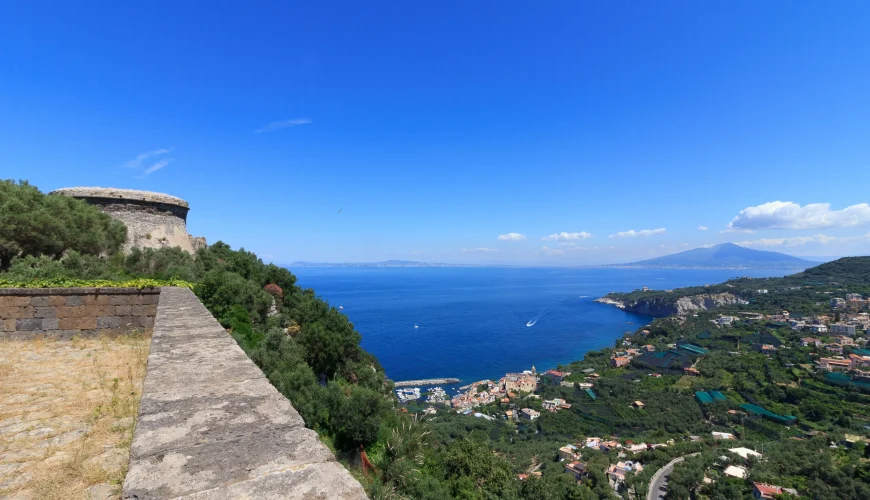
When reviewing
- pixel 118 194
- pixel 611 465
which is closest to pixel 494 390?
pixel 611 465

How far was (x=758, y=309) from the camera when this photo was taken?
81.2 m

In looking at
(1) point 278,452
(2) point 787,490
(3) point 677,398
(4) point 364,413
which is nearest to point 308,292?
(4) point 364,413

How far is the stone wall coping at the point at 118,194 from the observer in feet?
57.5

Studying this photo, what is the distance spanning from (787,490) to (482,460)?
74.1ft

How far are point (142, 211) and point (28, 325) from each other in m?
14.6

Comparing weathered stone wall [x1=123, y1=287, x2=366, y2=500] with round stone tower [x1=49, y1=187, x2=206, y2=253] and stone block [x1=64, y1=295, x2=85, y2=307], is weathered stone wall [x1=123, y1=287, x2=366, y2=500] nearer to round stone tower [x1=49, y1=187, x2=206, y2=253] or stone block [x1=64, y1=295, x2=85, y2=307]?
stone block [x1=64, y1=295, x2=85, y2=307]

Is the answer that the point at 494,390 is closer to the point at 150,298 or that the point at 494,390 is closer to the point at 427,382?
the point at 427,382

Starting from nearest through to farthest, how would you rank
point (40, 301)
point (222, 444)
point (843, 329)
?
1. point (222, 444)
2. point (40, 301)
3. point (843, 329)

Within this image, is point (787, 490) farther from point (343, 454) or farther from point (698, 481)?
point (343, 454)

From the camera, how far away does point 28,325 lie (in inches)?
266

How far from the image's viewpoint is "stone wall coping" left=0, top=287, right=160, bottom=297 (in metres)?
6.68

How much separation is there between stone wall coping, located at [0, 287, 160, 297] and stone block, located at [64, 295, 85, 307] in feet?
0.25

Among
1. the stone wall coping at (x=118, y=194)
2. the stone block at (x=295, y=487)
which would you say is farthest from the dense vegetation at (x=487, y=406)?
the stone block at (x=295, y=487)

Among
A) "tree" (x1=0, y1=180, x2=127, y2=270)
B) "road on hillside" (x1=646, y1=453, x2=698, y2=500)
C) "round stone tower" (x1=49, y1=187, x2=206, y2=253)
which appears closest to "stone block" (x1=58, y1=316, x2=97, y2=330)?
"tree" (x1=0, y1=180, x2=127, y2=270)
